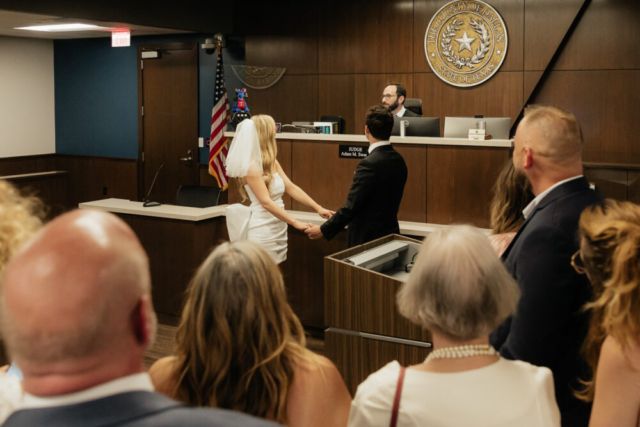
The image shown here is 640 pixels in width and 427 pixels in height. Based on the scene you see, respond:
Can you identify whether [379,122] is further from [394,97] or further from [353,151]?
[394,97]

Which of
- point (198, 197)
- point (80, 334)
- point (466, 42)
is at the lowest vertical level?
point (198, 197)

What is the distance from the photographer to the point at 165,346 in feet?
16.2

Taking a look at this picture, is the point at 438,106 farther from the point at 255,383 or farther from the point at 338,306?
the point at 255,383

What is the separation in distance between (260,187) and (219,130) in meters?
4.46

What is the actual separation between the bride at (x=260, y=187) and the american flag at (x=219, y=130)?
4052 millimetres

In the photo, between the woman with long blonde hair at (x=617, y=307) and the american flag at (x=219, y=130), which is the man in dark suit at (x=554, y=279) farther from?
the american flag at (x=219, y=130)

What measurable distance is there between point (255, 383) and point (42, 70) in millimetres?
10088

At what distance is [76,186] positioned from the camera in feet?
34.7

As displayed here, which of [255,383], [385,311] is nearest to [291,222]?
[385,311]

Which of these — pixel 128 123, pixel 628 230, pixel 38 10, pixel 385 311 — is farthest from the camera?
pixel 128 123

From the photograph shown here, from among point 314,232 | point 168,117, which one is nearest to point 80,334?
point 314,232

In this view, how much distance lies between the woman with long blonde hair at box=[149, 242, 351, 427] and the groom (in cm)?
233

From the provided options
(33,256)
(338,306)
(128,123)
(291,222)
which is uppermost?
(128,123)

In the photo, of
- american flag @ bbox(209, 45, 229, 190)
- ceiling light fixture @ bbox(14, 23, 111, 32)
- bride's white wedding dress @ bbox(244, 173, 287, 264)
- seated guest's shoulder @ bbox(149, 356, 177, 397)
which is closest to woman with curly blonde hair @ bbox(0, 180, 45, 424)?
seated guest's shoulder @ bbox(149, 356, 177, 397)
